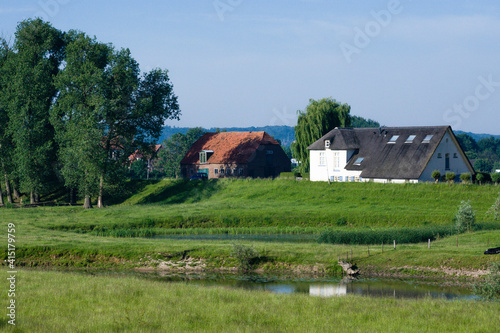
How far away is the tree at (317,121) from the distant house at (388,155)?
12011 mm

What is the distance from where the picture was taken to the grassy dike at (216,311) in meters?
20.5

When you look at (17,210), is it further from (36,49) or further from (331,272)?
(331,272)

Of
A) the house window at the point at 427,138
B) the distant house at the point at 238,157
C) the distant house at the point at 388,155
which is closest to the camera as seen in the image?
the distant house at the point at 388,155

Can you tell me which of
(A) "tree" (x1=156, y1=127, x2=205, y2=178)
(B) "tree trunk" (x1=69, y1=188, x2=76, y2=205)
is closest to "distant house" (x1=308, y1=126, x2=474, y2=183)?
(B) "tree trunk" (x1=69, y1=188, x2=76, y2=205)

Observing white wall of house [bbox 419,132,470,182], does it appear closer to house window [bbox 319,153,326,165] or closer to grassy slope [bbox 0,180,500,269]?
grassy slope [bbox 0,180,500,269]

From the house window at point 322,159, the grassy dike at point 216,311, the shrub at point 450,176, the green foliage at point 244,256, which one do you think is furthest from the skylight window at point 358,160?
the grassy dike at point 216,311

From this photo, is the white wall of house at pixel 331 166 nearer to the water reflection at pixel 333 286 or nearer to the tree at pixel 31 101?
the tree at pixel 31 101

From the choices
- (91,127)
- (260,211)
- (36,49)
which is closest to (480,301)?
(260,211)

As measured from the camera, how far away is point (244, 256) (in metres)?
36.5

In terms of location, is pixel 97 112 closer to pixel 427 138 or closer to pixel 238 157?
pixel 238 157

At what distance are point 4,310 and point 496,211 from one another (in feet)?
125

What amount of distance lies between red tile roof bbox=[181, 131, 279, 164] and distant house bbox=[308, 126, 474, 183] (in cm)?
1801

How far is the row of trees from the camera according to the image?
67188 mm

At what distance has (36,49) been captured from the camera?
74.1m
